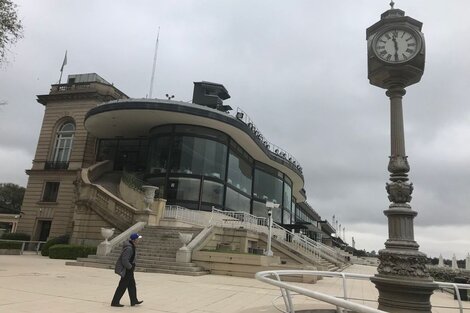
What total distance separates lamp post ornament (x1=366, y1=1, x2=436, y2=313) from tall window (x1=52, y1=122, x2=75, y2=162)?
3449 centimetres

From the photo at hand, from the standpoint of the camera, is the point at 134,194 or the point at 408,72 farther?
the point at 134,194

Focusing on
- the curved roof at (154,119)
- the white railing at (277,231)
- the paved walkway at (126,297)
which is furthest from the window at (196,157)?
the paved walkway at (126,297)

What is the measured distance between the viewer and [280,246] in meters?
21.0

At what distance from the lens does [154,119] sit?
96.4ft

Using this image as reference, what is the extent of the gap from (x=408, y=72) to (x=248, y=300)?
6.51 metres

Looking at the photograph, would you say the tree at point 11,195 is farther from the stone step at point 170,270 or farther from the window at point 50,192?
the stone step at point 170,270

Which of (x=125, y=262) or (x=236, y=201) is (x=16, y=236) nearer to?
(x=236, y=201)

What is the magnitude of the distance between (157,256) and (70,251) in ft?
20.1

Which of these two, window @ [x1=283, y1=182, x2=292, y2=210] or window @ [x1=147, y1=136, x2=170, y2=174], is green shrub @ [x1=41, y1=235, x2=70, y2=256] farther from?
window @ [x1=283, y1=182, x2=292, y2=210]

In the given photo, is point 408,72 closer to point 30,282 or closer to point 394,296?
point 394,296

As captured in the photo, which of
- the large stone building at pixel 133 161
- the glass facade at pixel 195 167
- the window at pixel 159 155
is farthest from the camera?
the window at pixel 159 155

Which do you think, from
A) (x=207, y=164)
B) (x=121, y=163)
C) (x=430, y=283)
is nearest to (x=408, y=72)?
(x=430, y=283)

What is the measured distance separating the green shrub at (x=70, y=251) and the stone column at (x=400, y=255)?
16745 mm

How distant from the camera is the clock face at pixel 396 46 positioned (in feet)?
25.0
